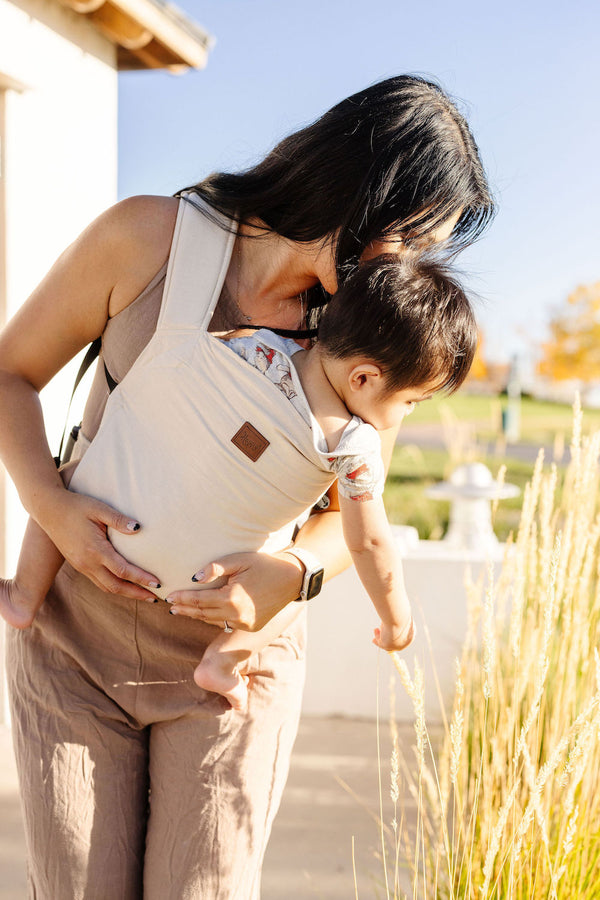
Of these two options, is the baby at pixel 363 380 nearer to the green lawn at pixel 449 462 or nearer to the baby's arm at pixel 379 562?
the baby's arm at pixel 379 562

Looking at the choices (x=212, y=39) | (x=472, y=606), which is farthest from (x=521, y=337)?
(x=472, y=606)

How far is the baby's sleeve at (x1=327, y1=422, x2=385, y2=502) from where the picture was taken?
1.18 meters

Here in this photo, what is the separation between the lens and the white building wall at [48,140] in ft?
11.0

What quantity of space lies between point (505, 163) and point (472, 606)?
0.97 metres

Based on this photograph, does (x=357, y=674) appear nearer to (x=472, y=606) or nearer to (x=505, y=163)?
(x=472, y=606)

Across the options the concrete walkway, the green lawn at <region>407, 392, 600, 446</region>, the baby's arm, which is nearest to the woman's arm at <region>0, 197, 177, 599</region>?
the baby's arm

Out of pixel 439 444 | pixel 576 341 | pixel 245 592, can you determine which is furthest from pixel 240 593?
pixel 576 341

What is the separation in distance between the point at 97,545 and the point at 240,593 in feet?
0.74

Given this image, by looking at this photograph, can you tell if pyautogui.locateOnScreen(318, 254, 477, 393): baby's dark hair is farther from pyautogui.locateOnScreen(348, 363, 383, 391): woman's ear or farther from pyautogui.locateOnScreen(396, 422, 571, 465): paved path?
pyautogui.locateOnScreen(396, 422, 571, 465): paved path

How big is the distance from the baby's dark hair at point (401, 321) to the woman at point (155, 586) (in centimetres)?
9

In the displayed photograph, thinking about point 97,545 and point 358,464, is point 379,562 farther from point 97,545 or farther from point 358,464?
point 97,545

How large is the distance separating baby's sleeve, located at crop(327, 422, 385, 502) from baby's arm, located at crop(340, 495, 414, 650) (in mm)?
17

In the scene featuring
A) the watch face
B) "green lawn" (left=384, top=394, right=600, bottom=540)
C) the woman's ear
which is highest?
the woman's ear

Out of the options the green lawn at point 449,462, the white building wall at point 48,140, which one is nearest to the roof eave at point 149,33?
the white building wall at point 48,140
